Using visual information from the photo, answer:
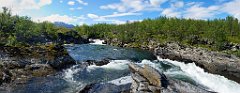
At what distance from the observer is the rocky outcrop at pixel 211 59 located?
7629 centimetres

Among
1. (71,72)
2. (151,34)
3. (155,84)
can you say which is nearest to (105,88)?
(155,84)

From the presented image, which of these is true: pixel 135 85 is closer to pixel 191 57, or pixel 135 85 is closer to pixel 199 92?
pixel 199 92

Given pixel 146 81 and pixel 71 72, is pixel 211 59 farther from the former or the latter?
pixel 146 81

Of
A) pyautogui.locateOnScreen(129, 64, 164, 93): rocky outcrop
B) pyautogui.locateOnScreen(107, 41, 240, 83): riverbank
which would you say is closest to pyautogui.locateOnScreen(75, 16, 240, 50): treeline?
pyautogui.locateOnScreen(107, 41, 240, 83): riverbank

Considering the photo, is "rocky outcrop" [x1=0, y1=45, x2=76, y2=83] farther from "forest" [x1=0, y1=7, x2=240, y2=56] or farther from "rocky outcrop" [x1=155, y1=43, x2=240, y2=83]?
"forest" [x1=0, y1=7, x2=240, y2=56]

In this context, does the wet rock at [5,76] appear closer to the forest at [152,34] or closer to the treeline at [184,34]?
the forest at [152,34]

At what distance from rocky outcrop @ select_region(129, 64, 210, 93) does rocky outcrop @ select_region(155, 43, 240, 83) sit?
36399 millimetres

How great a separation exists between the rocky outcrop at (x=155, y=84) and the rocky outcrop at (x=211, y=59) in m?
36.4

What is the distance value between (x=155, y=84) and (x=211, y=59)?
60.7m

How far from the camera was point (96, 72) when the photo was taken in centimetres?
5666

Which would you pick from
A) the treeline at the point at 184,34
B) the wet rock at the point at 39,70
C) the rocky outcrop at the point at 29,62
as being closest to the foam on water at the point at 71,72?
the rocky outcrop at the point at 29,62

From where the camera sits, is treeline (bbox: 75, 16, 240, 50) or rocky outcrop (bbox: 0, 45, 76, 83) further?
treeline (bbox: 75, 16, 240, 50)

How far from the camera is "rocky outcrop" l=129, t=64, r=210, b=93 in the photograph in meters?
31.6

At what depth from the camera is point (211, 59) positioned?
8825cm
